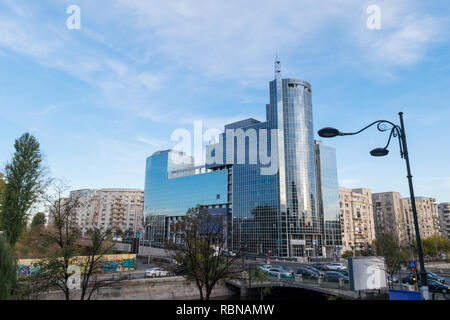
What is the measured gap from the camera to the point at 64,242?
22.5 metres

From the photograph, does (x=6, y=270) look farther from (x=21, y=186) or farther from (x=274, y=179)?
(x=274, y=179)

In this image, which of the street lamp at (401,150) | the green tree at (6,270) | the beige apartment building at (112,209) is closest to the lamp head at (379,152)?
the street lamp at (401,150)

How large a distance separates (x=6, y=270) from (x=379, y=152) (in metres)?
11.7

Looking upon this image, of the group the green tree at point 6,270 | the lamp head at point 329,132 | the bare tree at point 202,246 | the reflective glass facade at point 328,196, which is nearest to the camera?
the green tree at point 6,270

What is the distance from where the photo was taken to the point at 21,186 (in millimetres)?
34219

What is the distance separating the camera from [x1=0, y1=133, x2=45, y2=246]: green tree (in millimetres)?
31938

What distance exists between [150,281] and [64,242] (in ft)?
57.3

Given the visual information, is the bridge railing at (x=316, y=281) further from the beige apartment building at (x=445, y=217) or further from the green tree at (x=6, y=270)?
the beige apartment building at (x=445, y=217)

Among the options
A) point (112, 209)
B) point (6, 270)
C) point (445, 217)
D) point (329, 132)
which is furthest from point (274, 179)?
point (445, 217)

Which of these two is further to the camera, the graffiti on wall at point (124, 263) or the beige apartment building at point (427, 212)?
the beige apartment building at point (427, 212)

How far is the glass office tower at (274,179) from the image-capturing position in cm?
8644

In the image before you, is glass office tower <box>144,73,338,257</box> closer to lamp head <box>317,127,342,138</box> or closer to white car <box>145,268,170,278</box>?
white car <box>145,268,170,278</box>

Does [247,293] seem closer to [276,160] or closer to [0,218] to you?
[0,218]

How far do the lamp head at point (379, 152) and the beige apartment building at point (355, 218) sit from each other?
108871 mm
